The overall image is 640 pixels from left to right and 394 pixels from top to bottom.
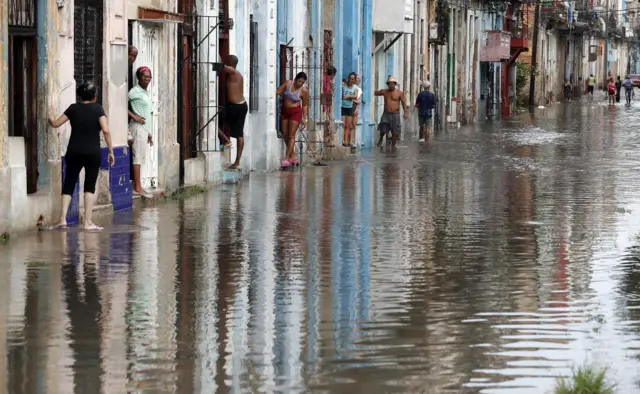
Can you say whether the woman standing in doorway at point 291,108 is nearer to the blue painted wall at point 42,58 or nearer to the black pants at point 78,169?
the blue painted wall at point 42,58

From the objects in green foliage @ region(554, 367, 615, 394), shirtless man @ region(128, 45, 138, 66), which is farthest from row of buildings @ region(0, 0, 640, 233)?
green foliage @ region(554, 367, 615, 394)

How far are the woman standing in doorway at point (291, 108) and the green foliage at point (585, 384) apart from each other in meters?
18.0

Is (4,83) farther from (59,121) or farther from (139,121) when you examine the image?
(139,121)

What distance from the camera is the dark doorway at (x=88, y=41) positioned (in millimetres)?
16469

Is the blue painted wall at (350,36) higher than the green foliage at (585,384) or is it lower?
higher

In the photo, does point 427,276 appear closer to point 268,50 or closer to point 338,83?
point 268,50

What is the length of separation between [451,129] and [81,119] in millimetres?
32300

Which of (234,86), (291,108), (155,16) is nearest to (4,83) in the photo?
(155,16)

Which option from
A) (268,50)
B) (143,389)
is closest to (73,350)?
(143,389)

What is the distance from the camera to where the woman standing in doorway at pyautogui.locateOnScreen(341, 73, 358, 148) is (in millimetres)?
31078

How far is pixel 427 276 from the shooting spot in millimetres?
11562

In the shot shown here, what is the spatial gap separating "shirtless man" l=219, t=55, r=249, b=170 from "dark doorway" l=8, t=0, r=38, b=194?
697 cm

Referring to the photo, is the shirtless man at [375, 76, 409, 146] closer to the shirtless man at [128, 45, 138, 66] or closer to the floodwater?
the floodwater

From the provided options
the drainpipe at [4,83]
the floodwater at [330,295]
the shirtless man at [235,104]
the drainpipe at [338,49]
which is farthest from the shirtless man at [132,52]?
the drainpipe at [338,49]
